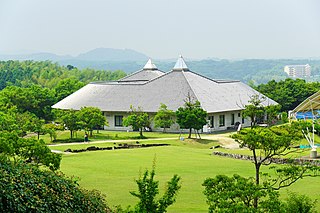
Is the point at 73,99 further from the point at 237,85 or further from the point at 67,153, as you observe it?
the point at 67,153

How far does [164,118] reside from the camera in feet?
174

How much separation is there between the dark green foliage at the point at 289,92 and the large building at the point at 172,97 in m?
5.80

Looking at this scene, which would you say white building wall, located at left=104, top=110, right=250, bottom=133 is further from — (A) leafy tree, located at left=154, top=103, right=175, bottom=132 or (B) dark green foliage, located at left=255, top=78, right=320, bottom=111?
(B) dark green foliage, located at left=255, top=78, right=320, bottom=111

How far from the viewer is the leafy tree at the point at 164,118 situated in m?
52.1

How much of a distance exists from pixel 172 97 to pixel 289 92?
61.1 ft

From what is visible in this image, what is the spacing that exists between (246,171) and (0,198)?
18.4 meters

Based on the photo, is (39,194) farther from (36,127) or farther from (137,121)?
(137,121)

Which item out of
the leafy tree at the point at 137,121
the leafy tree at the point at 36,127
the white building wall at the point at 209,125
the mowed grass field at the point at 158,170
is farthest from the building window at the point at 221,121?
the leafy tree at the point at 36,127

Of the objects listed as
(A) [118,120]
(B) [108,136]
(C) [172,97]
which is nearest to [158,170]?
(B) [108,136]

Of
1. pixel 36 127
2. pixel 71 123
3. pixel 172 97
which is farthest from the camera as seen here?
pixel 172 97

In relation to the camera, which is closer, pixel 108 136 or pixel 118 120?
pixel 108 136

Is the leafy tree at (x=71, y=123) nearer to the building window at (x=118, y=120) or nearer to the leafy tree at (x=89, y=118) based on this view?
the leafy tree at (x=89, y=118)

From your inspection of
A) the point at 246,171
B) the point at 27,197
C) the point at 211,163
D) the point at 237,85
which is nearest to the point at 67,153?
the point at 211,163

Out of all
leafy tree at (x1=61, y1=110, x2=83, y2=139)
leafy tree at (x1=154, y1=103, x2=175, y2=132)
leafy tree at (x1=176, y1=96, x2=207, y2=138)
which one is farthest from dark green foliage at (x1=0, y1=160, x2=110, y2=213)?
leafy tree at (x1=154, y1=103, x2=175, y2=132)
